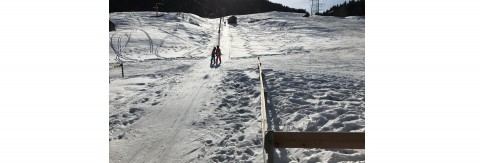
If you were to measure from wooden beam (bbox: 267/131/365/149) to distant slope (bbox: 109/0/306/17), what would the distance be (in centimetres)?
5323

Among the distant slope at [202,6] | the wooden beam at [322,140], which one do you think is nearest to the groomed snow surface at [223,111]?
the wooden beam at [322,140]

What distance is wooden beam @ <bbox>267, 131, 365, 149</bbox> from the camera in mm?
3150

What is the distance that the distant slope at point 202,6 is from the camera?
5906 centimetres

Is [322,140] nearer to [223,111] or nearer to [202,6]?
[223,111]

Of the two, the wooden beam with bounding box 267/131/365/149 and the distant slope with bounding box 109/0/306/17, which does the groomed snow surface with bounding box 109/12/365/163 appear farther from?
the distant slope with bounding box 109/0/306/17

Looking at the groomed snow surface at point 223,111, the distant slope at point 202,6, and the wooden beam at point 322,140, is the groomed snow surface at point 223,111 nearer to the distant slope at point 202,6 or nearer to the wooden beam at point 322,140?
the wooden beam at point 322,140

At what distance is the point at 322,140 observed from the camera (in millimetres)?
3225

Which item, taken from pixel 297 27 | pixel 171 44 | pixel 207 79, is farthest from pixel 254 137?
pixel 297 27

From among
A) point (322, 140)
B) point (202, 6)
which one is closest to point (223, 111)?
point (322, 140)

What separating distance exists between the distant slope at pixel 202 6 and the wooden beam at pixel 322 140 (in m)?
Answer: 53.2

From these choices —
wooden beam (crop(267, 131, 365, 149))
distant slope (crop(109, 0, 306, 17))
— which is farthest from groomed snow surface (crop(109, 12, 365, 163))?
distant slope (crop(109, 0, 306, 17))

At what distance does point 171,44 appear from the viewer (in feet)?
94.6
